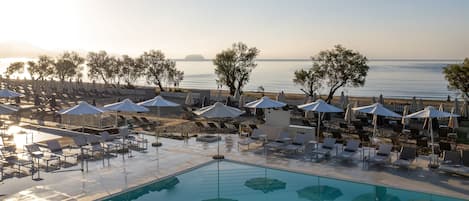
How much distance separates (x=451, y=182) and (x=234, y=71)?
80.7 ft

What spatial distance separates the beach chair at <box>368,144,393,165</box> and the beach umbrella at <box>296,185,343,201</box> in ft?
7.73

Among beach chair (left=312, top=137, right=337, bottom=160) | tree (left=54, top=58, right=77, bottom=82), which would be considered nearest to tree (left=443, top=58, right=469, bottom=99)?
beach chair (left=312, top=137, right=337, bottom=160)

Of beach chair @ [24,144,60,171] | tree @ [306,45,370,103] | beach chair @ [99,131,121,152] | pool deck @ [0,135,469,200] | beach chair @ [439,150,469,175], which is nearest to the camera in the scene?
pool deck @ [0,135,469,200]

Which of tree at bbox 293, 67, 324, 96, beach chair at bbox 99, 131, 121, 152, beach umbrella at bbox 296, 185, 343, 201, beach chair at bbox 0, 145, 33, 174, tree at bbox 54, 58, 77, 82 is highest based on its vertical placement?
tree at bbox 54, 58, 77, 82

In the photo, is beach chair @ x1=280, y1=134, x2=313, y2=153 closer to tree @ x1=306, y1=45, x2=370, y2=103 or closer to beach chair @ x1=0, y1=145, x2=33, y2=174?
beach chair @ x1=0, y1=145, x2=33, y2=174

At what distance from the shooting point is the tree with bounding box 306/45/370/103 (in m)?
26.6

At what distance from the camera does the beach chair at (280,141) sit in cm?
1474

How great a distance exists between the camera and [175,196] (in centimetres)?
1055

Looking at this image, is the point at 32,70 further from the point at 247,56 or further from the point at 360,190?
the point at 360,190

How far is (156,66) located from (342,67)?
22.0m

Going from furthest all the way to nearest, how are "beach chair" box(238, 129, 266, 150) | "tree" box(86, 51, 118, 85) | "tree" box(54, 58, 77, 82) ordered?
"tree" box(86, 51, 118, 85)
"tree" box(54, 58, 77, 82)
"beach chair" box(238, 129, 266, 150)

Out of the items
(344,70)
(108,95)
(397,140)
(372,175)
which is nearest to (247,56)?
(344,70)

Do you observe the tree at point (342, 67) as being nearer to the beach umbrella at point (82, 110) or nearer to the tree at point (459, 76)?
the tree at point (459, 76)

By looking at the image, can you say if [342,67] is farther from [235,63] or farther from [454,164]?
[454,164]
